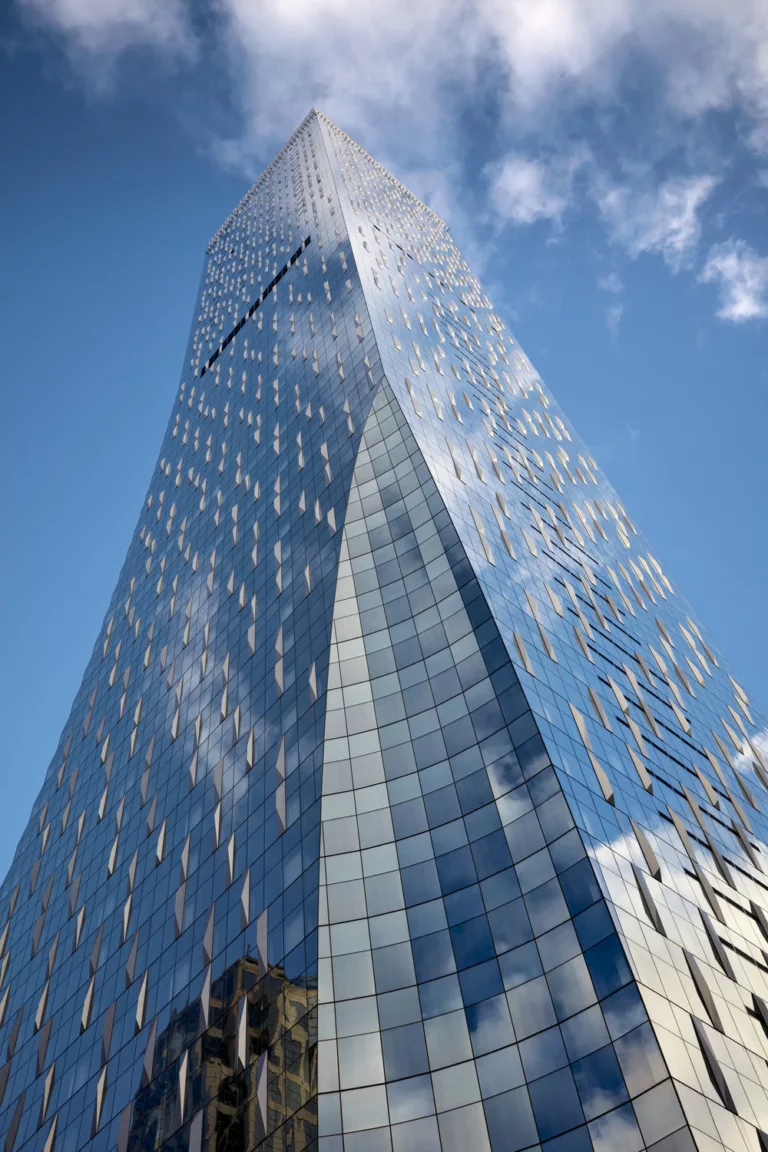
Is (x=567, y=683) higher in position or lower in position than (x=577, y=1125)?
higher

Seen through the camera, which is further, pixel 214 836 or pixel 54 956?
pixel 54 956

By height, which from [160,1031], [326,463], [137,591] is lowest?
[160,1031]

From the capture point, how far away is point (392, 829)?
41469 millimetres

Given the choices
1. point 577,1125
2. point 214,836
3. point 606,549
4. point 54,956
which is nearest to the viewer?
point 577,1125

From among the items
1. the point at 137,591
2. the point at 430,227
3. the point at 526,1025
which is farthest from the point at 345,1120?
the point at 430,227

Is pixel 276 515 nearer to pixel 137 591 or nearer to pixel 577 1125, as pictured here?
pixel 137 591

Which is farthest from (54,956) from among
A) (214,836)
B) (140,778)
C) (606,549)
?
(606,549)

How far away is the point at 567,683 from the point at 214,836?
22.1 meters

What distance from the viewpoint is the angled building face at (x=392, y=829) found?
32.7 m

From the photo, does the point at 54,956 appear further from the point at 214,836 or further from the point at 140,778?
the point at 214,836

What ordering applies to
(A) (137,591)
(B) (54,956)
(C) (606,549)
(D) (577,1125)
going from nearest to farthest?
1. (D) (577,1125)
2. (B) (54,956)
3. (C) (606,549)
4. (A) (137,591)

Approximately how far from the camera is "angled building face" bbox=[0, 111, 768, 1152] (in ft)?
107

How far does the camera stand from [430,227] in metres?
156

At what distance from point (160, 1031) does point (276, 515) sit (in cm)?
4052
